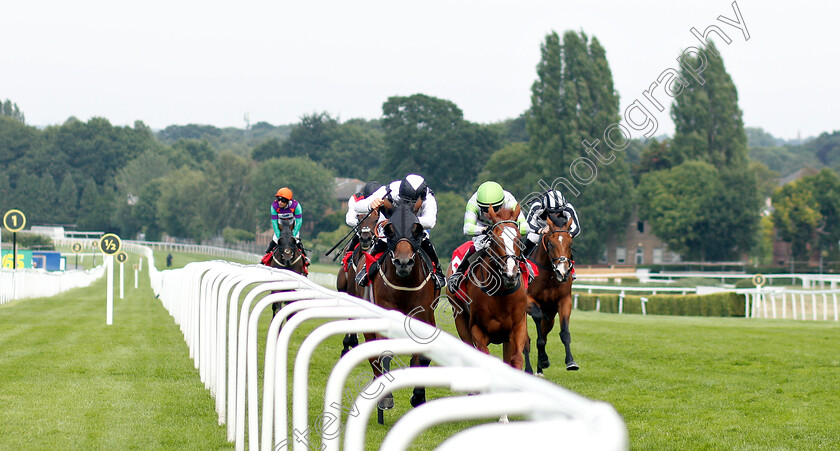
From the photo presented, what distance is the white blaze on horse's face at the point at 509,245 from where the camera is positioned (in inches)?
264

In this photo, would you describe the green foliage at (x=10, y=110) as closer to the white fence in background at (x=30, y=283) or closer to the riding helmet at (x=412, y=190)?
the white fence in background at (x=30, y=283)

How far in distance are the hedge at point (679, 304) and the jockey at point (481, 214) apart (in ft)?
57.4

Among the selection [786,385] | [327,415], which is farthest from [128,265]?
[327,415]

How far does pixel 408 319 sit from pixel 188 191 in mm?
79776

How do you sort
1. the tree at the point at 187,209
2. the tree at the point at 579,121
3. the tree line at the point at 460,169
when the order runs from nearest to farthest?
the tree at the point at 579,121, the tree line at the point at 460,169, the tree at the point at 187,209

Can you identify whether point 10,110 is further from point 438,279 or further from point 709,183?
point 438,279

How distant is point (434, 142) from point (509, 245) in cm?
6594

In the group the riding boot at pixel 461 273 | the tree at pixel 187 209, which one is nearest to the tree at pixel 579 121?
the tree at pixel 187 209

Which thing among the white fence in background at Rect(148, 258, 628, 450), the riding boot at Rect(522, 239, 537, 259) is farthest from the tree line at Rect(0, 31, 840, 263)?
the white fence in background at Rect(148, 258, 628, 450)

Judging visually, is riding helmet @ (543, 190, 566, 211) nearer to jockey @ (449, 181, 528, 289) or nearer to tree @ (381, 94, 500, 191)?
jockey @ (449, 181, 528, 289)

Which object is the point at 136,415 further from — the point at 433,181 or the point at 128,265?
the point at 433,181

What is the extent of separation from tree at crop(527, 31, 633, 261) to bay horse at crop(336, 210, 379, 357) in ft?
142

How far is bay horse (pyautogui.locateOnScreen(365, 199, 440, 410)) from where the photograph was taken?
6.73 metres

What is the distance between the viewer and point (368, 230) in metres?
8.03
